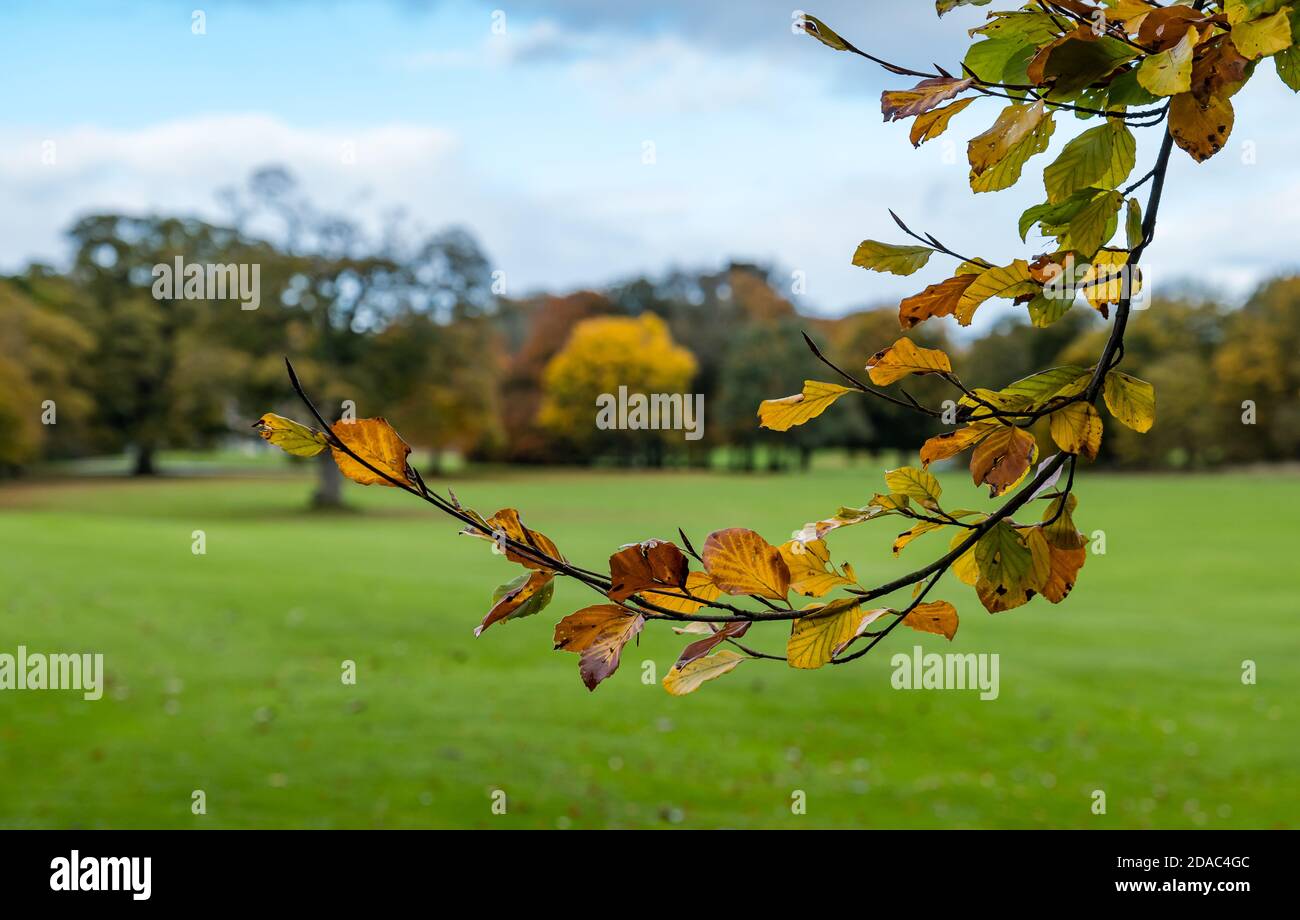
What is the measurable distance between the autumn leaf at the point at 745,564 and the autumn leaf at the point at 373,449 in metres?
0.34

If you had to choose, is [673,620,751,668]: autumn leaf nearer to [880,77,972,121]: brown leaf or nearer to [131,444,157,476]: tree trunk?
[880,77,972,121]: brown leaf

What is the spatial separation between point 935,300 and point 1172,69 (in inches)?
12.8

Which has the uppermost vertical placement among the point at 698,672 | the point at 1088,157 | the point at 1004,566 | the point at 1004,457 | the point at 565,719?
the point at 1088,157

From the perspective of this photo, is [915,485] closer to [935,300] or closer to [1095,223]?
[935,300]

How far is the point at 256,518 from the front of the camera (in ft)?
134

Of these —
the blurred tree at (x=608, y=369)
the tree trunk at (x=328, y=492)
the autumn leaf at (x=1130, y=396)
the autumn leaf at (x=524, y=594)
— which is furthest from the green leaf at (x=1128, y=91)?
the blurred tree at (x=608, y=369)

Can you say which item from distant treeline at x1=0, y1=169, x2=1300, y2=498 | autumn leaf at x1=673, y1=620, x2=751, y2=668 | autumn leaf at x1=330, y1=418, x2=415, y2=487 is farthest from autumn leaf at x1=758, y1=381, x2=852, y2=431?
distant treeline at x1=0, y1=169, x2=1300, y2=498

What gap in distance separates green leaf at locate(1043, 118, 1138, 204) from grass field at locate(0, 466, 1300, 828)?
8.48m

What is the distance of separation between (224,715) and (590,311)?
6019 cm

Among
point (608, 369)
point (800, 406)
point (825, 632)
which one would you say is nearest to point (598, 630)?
point (825, 632)

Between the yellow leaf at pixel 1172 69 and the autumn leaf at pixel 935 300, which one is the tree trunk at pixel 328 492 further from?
the yellow leaf at pixel 1172 69

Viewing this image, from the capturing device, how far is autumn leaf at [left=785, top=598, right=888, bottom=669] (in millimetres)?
1237

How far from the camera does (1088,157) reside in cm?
128
